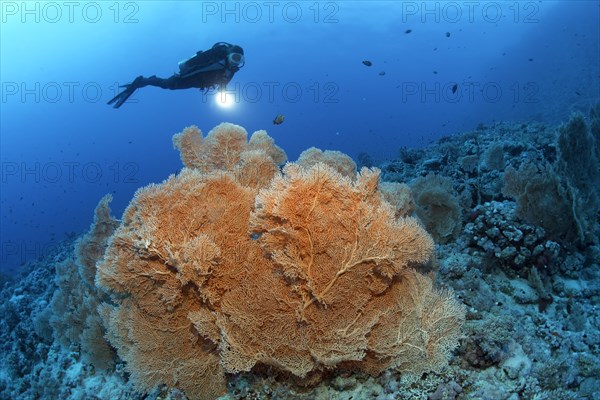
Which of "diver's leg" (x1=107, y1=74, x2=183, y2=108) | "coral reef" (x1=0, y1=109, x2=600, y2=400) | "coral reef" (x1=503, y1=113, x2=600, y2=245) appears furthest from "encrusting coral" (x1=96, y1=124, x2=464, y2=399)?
"diver's leg" (x1=107, y1=74, x2=183, y2=108)

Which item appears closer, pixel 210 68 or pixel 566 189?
pixel 566 189

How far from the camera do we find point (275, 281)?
3527 millimetres

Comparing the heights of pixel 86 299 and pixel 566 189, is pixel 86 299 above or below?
below

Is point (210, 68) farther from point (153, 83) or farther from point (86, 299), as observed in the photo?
point (86, 299)

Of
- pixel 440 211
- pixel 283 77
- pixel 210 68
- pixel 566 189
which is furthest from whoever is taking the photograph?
pixel 283 77

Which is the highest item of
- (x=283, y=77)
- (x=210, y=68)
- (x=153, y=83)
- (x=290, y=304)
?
(x=283, y=77)

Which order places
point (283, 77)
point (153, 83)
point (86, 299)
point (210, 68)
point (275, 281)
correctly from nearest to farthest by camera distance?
point (275, 281), point (86, 299), point (210, 68), point (153, 83), point (283, 77)

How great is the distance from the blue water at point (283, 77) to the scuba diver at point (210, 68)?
506 inches

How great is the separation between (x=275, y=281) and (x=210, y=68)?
1149 centimetres

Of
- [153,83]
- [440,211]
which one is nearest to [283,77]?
[153,83]

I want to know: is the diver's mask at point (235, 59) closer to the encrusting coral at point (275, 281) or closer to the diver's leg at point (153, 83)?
the diver's leg at point (153, 83)

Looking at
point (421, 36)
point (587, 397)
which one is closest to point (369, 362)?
point (587, 397)

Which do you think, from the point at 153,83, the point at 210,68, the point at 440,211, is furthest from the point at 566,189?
the point at 153,83

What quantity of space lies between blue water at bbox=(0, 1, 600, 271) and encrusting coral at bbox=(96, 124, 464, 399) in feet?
65.9
